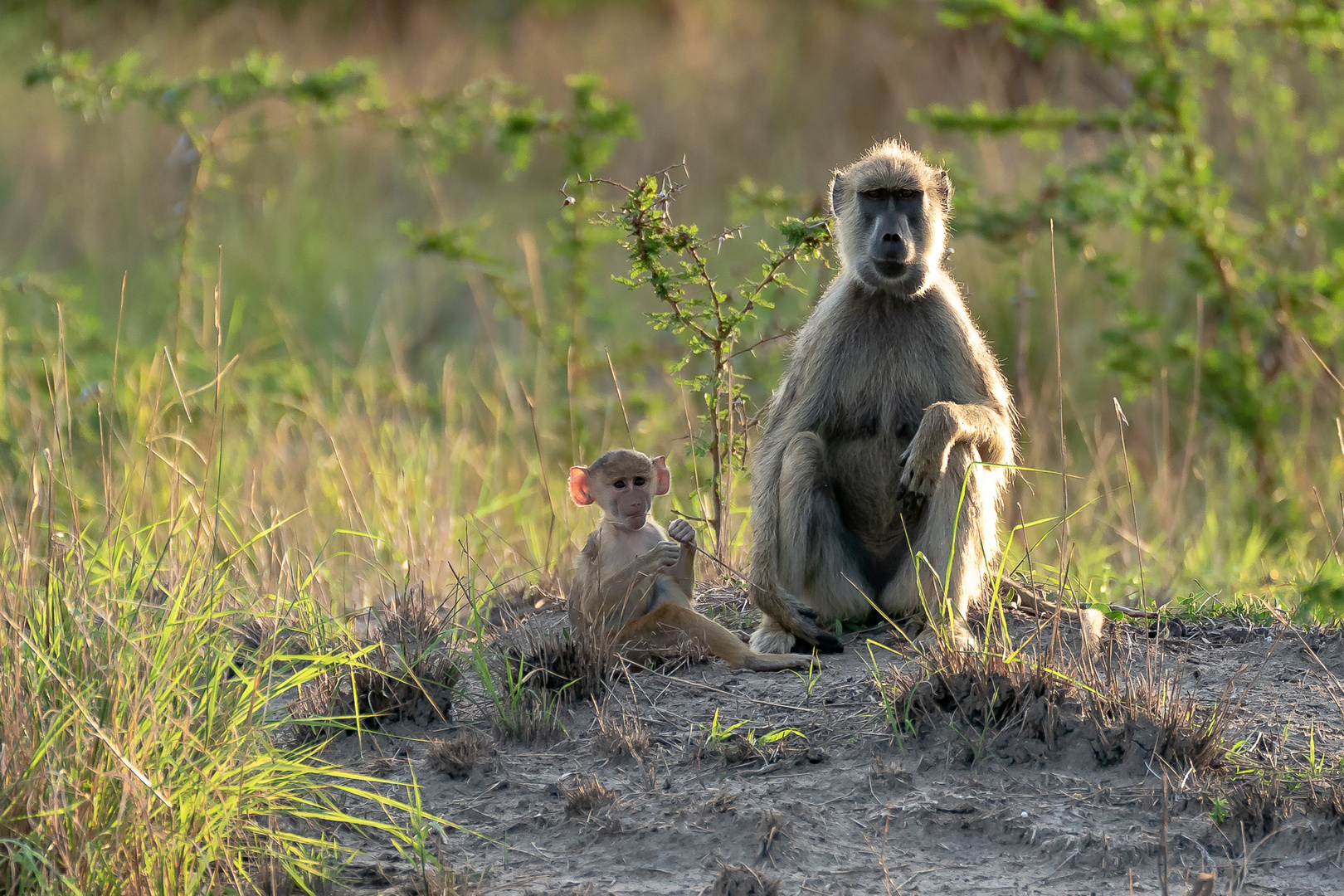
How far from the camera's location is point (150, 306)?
10.8 meters

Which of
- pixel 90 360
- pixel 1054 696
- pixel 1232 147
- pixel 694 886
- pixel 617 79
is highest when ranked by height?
pixel 617 79

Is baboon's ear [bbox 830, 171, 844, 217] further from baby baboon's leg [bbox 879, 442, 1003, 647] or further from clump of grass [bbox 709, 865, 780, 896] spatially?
clump of grass [bbox 709, 865, 780, 896]

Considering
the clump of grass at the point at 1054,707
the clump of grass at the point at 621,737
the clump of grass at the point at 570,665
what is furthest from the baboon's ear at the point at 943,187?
the clump of grass at the point at 621,737

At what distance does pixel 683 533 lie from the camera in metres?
3.92

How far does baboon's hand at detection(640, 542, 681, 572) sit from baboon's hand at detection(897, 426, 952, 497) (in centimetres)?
73

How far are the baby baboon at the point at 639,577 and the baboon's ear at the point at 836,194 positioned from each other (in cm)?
115

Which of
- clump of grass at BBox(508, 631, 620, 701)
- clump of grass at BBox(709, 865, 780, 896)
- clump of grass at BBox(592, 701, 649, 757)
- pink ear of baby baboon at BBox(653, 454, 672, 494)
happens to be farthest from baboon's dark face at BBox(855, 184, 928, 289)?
clump of grass at BBox(709, 865, 780, 896)

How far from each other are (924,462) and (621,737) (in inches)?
49.2

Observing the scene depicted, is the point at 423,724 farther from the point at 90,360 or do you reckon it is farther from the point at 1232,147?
the point at 1232,147

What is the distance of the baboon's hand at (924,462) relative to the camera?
3.97 m

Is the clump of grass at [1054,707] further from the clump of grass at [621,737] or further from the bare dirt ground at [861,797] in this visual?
the clump of grass at [621,737]

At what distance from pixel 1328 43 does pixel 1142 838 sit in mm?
6350

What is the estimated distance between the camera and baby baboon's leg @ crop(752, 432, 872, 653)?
4234mm

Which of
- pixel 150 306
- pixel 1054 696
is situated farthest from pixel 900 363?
pixel 150 306
